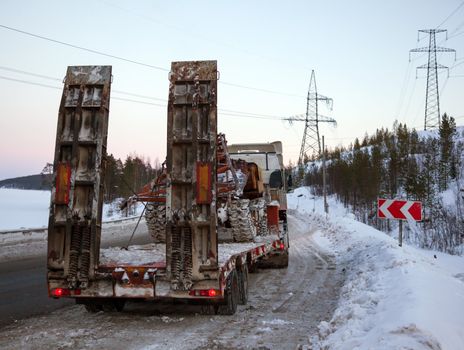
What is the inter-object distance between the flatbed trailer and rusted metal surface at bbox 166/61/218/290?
0.01m

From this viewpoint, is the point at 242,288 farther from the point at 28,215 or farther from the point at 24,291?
the point at 28,215

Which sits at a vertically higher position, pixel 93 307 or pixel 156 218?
pixel 156 218

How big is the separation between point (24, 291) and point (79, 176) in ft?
12.7

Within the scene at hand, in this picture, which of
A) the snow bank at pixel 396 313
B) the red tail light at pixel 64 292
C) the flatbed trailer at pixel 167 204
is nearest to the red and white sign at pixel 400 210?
the snow bank at pixel 396 313

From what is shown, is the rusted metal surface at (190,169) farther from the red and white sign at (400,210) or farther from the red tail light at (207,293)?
the red and white sign at (400,210)

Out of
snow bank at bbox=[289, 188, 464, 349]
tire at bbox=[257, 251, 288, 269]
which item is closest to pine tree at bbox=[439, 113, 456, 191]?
tire at bbox=[257, 251, 288, 269]

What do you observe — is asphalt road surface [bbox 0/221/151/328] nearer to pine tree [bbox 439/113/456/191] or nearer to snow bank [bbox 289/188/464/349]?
snow bank [bbox 289/188/464/349]

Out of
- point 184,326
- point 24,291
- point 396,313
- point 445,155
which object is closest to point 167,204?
point 184,326

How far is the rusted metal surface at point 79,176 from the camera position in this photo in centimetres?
574

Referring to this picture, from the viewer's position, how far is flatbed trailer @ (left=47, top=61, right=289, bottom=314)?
5.52 m

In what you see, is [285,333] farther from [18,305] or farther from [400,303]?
[18,305]

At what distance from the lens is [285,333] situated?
5.50 meters

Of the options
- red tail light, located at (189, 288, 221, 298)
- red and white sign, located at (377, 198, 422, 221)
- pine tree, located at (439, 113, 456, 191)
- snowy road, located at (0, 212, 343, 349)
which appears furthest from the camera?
pine tree, located at (439, 113, 456, 191)

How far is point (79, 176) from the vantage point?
5.90 m
